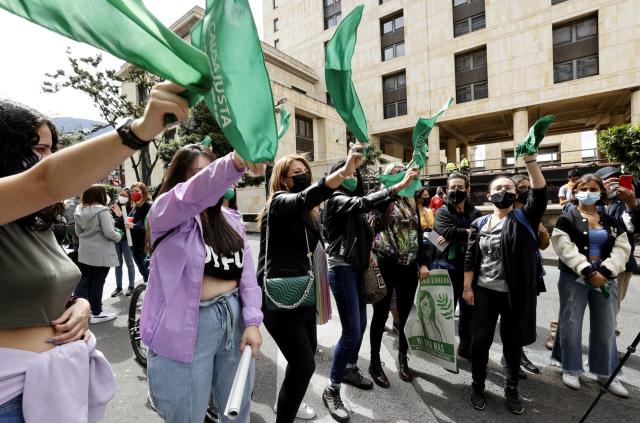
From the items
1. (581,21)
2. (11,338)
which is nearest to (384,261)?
(11,338)

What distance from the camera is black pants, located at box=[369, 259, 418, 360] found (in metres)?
3.38

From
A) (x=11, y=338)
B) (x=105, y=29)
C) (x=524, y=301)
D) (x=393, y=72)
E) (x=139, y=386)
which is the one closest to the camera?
(x=105, y=29)

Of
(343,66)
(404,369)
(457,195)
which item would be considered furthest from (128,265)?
(343,66)

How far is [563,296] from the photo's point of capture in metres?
3.45

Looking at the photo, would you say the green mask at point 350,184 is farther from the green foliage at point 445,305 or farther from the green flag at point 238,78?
the green flag at point 238,78

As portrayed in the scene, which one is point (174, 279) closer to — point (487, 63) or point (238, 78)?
point (238, 78)

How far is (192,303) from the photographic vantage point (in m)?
1.65

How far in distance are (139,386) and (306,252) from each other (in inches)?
88.9

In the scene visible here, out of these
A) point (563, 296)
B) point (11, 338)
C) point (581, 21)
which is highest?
point (581, 21)

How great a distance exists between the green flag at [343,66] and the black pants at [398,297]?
78.9 inches

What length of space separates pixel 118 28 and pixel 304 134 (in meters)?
29.4

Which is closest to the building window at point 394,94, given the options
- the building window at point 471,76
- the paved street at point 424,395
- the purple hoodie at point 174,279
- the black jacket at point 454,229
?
the building window at point 471,76

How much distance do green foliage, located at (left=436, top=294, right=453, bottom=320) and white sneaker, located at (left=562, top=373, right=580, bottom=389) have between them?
1.20m

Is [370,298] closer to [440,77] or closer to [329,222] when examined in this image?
[329,222]
